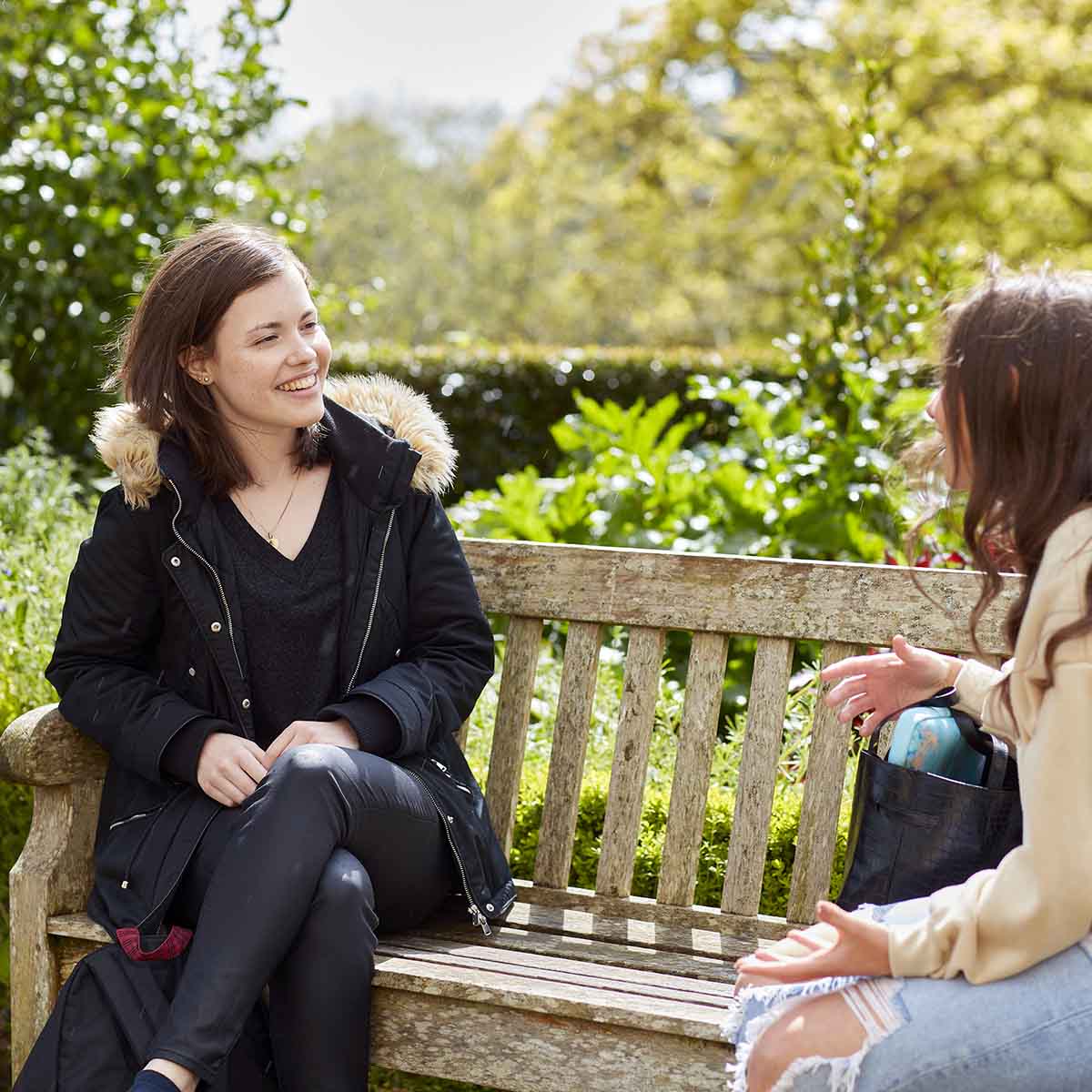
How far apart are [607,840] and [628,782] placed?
0.43 feet

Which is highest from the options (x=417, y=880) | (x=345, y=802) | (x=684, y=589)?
(x=684, y=589)

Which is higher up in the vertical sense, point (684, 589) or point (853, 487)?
point (853, 487)

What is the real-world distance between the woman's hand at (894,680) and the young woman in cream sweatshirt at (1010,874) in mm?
456

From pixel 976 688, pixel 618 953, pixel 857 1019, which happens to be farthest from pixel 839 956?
pixel 618 953

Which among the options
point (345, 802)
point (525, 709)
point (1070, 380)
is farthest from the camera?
point (525, 709)

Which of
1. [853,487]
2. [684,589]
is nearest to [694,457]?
[853,487]

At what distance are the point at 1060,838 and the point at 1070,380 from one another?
1.86ft

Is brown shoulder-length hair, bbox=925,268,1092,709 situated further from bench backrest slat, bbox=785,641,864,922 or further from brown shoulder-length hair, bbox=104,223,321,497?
brown shoulder-length hair, bbox=104,223,321,497

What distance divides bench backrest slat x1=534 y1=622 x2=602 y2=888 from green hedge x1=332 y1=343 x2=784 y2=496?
4525 mm

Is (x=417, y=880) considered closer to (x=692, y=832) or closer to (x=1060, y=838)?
(x=692, y=832)

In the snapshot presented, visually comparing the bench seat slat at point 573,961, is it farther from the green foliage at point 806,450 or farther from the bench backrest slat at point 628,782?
the green foliage at point 806,450

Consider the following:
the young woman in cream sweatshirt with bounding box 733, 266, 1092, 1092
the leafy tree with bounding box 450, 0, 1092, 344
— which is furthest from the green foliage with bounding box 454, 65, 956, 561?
the leafy tree with bounding box 450, 0, 1092, 344

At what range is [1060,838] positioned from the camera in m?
1.62

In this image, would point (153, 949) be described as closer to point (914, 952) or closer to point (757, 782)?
point (757, 782)
